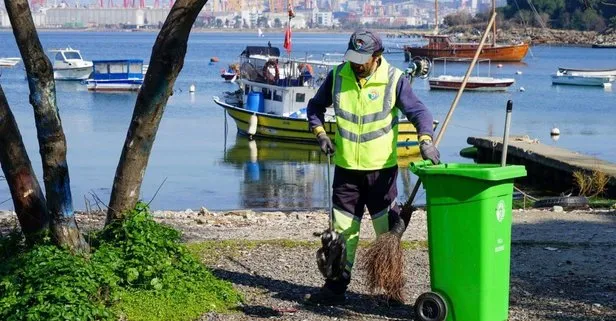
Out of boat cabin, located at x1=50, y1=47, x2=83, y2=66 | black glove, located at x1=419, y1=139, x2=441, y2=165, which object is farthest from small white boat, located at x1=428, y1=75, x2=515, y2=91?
black glove, located at x1=419, y1=139, x2=441, y2=165

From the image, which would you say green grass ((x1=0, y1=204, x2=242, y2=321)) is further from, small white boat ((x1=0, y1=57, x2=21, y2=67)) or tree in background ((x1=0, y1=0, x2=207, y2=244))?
small white boat ((x1=0, y1=57, x2=21, y2=67))

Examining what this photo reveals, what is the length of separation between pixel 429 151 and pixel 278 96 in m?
25.6

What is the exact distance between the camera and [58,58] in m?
63.2

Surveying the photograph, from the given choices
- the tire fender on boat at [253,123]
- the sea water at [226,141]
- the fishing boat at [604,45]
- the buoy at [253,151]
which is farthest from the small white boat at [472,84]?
the fishing boat at [604,45]

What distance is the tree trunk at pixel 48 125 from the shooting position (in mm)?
7336

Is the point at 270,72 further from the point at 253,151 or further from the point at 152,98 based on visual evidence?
the point at 152,98

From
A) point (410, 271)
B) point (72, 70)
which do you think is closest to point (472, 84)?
point (72, 70)

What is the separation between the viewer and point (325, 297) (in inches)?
303

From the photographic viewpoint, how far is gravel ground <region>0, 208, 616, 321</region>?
7645mm

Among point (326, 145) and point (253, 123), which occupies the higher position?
point (326, 145)

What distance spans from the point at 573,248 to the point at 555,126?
30.0 meters

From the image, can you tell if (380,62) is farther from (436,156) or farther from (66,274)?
(66,274)

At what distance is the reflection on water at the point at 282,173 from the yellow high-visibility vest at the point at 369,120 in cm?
1312

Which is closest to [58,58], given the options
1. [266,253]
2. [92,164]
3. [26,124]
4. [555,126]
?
[26,124]
